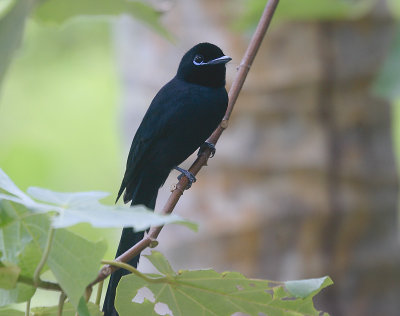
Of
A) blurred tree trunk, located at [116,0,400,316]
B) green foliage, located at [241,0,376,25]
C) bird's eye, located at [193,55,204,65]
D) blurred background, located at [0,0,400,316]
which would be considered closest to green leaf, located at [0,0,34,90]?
bird's eye, located at [193,55,204,65]

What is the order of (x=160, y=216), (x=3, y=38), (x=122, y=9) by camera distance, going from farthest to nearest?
1. (x=122, y=9)
2. (x=3, y=38)
3. (x=160, y=216)

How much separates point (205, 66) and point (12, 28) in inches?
44.0

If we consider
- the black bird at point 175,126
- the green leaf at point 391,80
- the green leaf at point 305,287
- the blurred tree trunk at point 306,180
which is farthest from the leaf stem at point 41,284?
the blurred tree trunk at point 306,180

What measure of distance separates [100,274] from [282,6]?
249 centimetres

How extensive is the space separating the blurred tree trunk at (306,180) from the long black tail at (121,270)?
1.21 metres

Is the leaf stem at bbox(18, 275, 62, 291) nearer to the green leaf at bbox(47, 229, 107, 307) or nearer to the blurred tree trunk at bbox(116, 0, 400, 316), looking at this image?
the green leaf at bbox(47, 229, 107, 307)

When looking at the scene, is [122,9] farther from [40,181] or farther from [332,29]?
[40,181]

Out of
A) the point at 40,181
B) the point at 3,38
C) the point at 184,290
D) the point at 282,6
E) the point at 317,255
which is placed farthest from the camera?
the point at 40,181

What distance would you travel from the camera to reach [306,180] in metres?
3.71

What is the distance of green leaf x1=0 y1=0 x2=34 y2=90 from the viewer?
5.28 ft

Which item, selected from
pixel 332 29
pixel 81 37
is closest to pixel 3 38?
pixel 332 29

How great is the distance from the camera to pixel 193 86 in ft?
8.63

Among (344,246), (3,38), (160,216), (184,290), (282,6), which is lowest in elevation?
(344,246)

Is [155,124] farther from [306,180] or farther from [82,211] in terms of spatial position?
[82,211]
